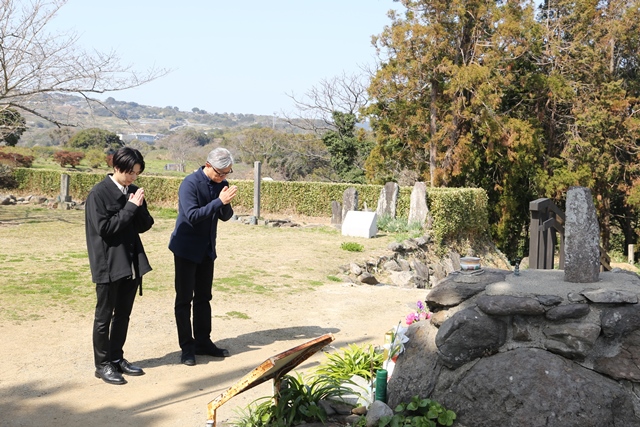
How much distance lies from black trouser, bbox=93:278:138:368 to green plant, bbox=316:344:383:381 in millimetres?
1676

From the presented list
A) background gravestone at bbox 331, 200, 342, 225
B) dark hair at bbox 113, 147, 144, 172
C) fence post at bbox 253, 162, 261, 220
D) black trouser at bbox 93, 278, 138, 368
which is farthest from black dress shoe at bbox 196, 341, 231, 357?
fence post at bbox 253, 162, 261, 220

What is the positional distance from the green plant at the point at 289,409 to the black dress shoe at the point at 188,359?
54.4 inches

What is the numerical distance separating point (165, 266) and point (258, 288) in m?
2.24

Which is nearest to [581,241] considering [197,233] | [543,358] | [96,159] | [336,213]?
[543,358]

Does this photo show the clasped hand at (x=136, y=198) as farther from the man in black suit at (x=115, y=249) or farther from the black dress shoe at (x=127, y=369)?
the black dress shoe at (x=127, y=369)

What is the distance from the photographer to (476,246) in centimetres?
2077

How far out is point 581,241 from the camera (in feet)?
15.4

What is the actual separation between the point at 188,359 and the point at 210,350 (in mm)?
310

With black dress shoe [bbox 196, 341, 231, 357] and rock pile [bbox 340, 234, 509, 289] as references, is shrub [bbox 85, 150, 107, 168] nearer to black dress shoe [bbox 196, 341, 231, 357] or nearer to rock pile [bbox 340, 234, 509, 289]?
rock pile [bbox 340, 234, 509, 289]

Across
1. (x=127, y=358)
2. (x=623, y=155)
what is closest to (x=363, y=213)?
(x=127, y=358)

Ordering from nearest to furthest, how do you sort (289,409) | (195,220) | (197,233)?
1. (289,409)
2. (195,220)
3. (197,233)

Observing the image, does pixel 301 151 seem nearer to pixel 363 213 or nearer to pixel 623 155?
pixel 623 155

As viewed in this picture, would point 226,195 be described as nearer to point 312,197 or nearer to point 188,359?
point 188,359

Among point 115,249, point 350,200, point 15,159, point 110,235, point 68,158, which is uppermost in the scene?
point 68,158
